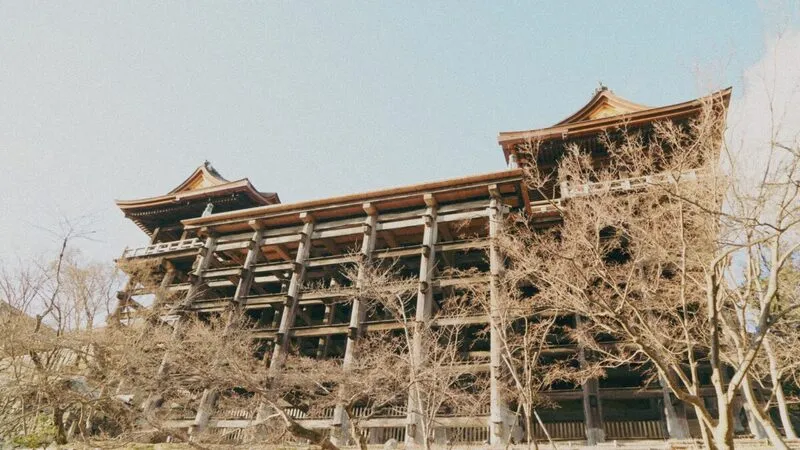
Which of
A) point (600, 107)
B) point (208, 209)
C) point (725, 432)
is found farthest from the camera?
point (208, 209)

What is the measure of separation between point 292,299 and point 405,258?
5.45 metres

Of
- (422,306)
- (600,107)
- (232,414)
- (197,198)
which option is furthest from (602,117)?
(197,198)

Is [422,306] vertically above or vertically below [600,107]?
below

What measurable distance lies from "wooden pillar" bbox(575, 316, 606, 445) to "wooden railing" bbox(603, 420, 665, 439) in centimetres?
76

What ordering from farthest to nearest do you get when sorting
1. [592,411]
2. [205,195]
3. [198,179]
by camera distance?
[198,179]
[205,195]
[592,411]

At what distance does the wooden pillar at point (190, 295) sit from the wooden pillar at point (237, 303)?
165cm

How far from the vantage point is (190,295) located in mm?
20203

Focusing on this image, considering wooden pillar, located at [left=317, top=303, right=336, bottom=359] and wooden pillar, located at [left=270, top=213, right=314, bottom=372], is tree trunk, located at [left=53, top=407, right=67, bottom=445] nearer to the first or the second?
wooden pillar, located at [left=270, top=213, right=314, bottom=372]

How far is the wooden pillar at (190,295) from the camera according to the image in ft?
55.1

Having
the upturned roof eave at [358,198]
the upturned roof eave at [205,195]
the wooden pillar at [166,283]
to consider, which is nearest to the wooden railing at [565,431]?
the upturned roof eave at [358,198]

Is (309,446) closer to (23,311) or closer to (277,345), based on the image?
(277,345)

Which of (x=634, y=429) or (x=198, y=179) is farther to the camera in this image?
(x=198, y=179)

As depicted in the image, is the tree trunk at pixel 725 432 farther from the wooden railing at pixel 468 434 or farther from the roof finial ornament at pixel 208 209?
the roof finial ornament at pixel 208 209

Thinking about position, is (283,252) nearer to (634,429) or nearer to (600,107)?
(634,429)
